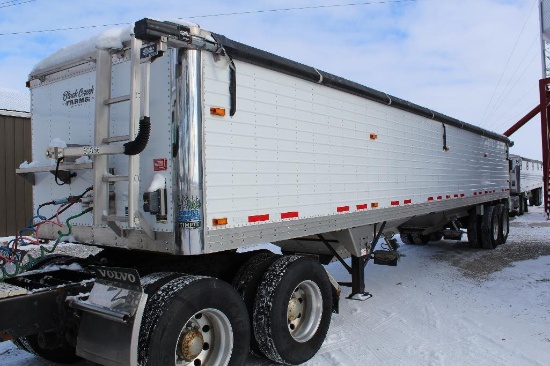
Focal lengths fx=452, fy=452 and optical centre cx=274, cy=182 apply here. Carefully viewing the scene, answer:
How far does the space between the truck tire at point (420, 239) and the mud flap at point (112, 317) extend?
10182mm

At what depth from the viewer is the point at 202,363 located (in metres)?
3.54

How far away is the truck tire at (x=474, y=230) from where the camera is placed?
37.4 feet

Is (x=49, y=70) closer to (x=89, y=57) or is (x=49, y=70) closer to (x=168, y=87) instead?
(x=89, y=57)

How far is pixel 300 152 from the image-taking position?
181 inches

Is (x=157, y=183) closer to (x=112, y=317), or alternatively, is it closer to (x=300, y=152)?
(x=112, y=317)

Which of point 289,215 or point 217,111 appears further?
point 289,215

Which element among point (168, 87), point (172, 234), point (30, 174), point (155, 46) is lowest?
point (172, 234)

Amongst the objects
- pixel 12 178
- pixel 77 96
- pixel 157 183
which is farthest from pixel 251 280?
pixel 12 178

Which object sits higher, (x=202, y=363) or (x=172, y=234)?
(x=172, y=234)

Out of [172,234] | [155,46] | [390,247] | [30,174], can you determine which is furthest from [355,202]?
[30,174]

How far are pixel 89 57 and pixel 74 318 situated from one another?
2.21m

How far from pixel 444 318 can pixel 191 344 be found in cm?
362

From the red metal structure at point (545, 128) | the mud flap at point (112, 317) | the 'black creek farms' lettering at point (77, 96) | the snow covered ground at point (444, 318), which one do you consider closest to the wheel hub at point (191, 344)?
the mud flap at point (112, 317)

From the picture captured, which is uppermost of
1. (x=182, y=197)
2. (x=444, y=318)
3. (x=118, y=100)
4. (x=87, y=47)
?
(x=87, y=47)
